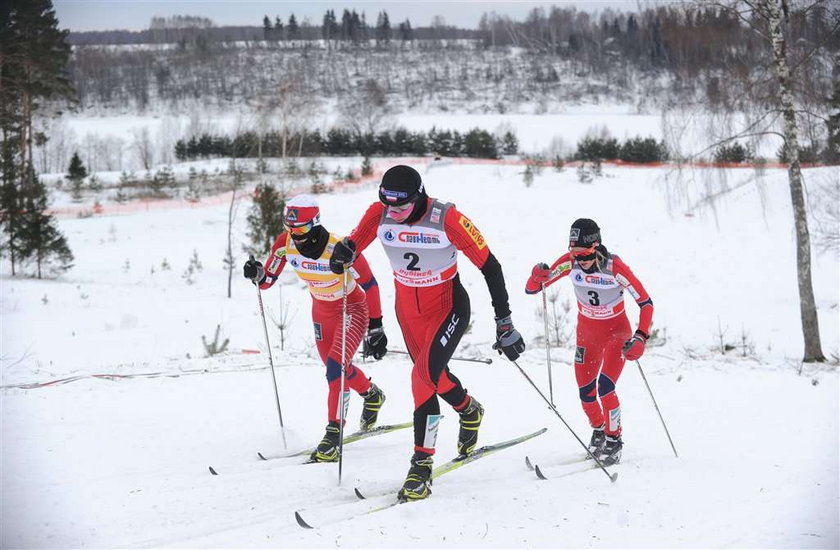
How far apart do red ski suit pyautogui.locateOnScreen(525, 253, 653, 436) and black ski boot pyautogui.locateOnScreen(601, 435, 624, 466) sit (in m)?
0.06

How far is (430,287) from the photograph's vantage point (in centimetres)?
511

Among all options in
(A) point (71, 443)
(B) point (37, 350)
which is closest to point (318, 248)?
(A) point (71, 443)

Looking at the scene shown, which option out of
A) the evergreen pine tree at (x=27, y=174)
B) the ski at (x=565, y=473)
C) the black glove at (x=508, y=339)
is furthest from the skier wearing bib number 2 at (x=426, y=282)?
the evergreen pine tree at (x=27, y=174)

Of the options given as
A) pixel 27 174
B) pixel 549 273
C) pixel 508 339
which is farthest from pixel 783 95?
pixel 27 174

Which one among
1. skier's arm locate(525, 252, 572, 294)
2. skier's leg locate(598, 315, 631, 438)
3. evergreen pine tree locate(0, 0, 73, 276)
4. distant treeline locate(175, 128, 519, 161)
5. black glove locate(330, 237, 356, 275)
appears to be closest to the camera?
black glove locate(330, 237, 356, 275)

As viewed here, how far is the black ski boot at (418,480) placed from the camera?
470cm

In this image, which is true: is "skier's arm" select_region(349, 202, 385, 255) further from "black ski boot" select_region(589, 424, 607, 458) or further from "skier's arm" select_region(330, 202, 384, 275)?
"black ski boot" select_region(589, 424, 607, 458)

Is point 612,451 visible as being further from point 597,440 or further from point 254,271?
point 254,271

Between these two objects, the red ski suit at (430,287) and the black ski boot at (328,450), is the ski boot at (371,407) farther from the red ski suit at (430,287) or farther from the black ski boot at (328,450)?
the red ski suit at (430,287)

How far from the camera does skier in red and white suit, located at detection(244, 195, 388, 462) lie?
5855 millimetres

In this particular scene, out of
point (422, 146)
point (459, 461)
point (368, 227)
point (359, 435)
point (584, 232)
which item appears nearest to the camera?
point (368, 227)

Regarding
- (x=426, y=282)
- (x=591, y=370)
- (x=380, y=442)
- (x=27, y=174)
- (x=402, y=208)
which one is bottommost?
(x=380, y=442)

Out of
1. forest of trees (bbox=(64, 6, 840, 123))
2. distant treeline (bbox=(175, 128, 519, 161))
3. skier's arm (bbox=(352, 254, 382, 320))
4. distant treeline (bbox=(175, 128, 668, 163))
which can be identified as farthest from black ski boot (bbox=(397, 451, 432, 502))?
forest of trees (bbox=(64, 6, 840, 123))

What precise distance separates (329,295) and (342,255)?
1.19 m
